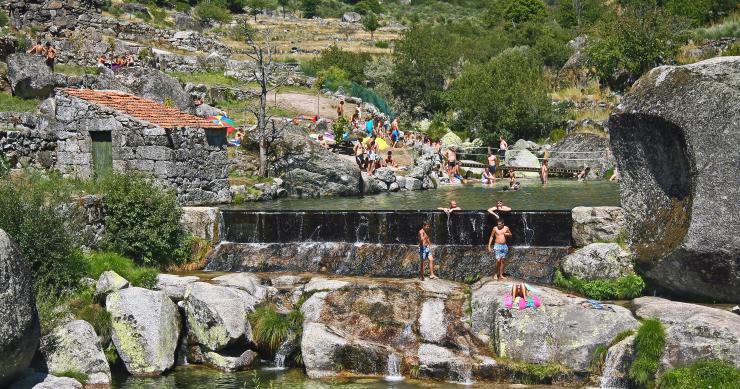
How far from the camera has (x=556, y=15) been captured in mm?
88562

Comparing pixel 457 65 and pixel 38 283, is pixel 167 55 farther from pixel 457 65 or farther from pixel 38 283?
pixel 38 283

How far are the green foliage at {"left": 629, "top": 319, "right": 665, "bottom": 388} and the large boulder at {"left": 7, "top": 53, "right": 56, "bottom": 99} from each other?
25.1 meters

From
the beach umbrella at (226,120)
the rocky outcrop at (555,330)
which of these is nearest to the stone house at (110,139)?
the beach umbrella at (226,120)

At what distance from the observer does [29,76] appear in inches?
1281

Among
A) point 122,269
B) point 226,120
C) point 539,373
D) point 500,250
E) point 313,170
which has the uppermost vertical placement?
point 226,120

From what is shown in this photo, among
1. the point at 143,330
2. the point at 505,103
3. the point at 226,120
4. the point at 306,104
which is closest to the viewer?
the point at 143,330

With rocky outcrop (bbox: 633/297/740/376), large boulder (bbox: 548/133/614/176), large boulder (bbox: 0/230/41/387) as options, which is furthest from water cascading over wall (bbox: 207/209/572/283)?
large boulder (bbox: 548/133/614/176)

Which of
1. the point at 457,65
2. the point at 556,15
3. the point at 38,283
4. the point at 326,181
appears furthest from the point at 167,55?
the point at 556,15

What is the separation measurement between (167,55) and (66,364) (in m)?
33.5

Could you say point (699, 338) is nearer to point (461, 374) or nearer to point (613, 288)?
point (613, 288)

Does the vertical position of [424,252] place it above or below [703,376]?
→ above

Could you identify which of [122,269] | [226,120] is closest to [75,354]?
[122,269]

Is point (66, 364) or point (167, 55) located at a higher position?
point (167, 55)

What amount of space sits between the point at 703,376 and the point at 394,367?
573 centimetres
